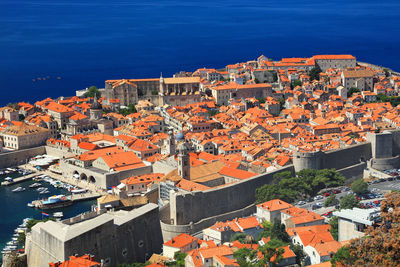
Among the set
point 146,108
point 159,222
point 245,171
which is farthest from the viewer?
point 146,108

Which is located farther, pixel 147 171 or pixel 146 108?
pixel 146 108

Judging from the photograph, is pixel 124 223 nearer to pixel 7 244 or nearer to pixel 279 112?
pixel 7 244

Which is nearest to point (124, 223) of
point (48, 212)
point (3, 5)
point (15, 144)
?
point (48, 212)

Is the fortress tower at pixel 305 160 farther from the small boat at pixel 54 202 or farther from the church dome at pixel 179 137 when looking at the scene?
the small boat at pixel 54 202

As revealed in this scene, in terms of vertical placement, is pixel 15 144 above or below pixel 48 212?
above

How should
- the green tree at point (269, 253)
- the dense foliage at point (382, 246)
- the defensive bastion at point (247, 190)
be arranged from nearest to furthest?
1. the dense foliage at point (382, 246)
2. the green tree at point (269, 253)
3. the defensive bastion at point (247, 190)

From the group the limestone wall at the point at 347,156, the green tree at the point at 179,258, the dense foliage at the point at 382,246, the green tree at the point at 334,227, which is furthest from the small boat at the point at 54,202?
the dense foliage at the point at 382,246
